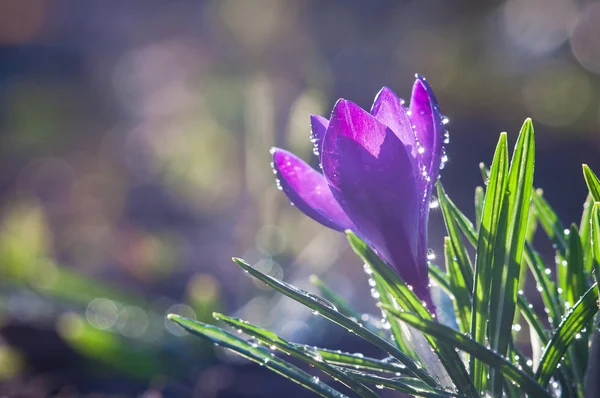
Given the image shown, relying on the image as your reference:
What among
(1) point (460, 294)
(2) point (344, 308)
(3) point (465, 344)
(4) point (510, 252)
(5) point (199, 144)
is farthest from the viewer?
(5) point (199, 144)

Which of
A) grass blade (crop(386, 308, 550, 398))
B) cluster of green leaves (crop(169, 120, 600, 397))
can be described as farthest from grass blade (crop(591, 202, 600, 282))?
grass blade (crop(386, 308, 550, 398))

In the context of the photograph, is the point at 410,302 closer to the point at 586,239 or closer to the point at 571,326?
the point at 571,326

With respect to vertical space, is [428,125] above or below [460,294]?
above

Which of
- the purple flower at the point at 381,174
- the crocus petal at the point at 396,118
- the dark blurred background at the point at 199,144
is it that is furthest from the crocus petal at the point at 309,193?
the dark blurred background at the point at 199,144

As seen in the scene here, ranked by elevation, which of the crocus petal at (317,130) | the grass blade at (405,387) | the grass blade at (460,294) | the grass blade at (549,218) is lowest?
the grass blade at (405,387)

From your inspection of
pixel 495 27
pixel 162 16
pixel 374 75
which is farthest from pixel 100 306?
pixel 162 16

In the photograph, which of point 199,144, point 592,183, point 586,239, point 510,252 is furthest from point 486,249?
point 199,144

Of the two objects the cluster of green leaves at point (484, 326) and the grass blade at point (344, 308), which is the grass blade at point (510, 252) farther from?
the grass blade at point (344, 308)

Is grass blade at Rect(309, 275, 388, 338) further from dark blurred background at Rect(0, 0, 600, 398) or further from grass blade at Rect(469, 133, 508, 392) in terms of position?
dark blurred background at Rect(0, 0, 600, 398)
